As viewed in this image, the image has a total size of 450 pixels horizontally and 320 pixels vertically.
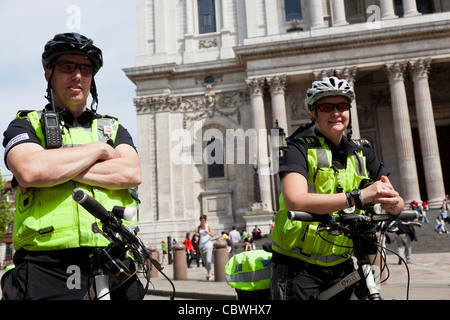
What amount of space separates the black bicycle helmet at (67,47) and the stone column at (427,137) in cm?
2861

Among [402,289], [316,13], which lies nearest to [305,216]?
[402,289]

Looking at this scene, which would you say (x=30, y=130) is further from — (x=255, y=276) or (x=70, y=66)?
(x=255, y=276)

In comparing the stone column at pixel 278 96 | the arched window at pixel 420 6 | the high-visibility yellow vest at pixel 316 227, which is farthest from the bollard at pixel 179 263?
the arched window at pixel 420 6

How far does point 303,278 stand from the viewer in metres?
2.90

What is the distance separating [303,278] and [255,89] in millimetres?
28784

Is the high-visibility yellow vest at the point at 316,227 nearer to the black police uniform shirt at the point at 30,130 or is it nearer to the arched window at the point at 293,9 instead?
the black police uniform shirt at the point at 30,130

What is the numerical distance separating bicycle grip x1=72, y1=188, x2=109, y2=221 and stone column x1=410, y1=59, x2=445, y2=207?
2897 cm

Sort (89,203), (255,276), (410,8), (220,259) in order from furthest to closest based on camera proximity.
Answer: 1. (410,8)
2. (220,259)
3. (255,276)
4. (89,203)

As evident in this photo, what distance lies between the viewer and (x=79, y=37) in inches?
106

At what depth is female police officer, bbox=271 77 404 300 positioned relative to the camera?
283 centimetres

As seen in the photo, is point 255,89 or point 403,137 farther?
point 255,89

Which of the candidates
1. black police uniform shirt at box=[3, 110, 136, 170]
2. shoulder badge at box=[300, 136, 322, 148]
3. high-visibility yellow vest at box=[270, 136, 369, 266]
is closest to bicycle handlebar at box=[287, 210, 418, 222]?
high-visibility yellow vest at box=[270, 136, 369, 266]

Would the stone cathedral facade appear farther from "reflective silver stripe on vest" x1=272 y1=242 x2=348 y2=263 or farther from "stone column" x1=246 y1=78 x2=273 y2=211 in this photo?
"reflective silver stripe on vest" x1=272 y1=242 x2=348 y2=263

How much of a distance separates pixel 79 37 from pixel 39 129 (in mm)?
611
